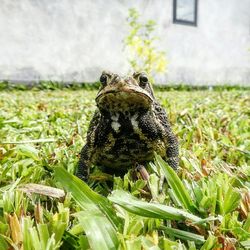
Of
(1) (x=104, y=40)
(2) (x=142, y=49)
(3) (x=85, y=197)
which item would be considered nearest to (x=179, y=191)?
(3) (x=85, y=197)

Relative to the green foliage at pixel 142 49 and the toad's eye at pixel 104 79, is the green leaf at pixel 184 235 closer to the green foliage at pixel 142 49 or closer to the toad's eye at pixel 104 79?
the toad's eye at pixel 104 79

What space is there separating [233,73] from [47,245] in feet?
46.6

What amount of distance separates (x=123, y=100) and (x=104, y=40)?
10159 millimetres

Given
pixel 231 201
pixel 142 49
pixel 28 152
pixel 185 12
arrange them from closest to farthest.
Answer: pixel 231 201
pixel 28 152
pixel 142 49
pixel 185 12

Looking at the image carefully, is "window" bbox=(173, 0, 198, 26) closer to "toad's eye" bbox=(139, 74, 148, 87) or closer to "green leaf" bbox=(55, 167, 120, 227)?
"toad's eye" bbox=(139, 74, 148, 87)

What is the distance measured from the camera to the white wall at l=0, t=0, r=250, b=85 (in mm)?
10188

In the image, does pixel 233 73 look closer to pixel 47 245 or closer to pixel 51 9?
pixel 51 9

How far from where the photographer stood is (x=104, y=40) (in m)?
11.6

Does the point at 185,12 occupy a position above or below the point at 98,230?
above

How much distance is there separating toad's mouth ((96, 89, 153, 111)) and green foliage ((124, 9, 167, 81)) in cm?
869

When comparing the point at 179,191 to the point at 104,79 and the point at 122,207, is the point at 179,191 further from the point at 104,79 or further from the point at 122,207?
the point at 104,79

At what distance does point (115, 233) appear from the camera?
1.12 m

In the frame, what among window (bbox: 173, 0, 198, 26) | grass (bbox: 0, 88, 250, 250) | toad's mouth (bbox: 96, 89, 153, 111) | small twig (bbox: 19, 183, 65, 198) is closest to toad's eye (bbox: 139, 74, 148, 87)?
toad's mouth (bbox: 96, 89, 153, 111)

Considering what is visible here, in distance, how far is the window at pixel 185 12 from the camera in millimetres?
13070
